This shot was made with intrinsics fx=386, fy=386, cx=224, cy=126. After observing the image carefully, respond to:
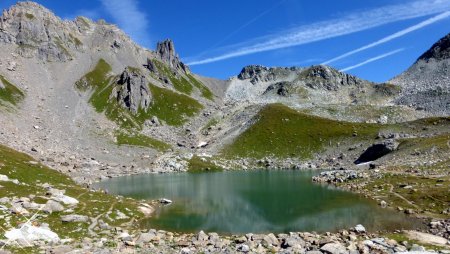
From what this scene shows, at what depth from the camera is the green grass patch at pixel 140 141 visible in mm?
164425

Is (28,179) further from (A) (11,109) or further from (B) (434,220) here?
(A) (11,109)

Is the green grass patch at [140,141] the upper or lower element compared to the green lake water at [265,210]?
upper

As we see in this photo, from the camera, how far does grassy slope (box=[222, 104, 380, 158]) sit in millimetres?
164250

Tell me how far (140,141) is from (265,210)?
118 meters

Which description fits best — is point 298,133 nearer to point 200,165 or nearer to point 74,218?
point 200,165

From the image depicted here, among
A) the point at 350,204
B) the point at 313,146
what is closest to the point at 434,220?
the point at 350,204

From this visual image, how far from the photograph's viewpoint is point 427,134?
145m

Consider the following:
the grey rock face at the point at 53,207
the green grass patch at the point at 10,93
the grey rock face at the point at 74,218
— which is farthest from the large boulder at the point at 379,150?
the green grass patch at the point at 10,93

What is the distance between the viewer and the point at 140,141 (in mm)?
168750

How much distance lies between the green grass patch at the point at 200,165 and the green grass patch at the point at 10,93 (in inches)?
3377

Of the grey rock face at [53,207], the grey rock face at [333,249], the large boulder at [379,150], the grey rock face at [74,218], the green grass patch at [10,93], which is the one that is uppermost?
the green grass patch at [10,93]

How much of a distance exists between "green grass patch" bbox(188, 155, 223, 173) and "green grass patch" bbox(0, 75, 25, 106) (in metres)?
85.8

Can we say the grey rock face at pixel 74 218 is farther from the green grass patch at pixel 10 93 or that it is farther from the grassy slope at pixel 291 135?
the green grass patch at pixel 10 93

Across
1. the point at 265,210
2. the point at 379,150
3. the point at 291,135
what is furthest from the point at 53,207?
the point at 291,135
